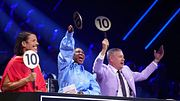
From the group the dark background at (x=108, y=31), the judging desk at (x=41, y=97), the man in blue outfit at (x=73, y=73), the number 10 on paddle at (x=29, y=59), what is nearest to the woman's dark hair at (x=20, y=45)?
the number 10 on paddle at (x=29, y=59)

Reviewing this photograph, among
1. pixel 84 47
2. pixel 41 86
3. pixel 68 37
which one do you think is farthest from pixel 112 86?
pixel 41 86

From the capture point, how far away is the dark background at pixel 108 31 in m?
4.31

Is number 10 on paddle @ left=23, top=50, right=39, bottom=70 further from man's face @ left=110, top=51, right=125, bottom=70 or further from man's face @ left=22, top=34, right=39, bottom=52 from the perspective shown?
man's face @ left=110, top=51, right=125, bottom=70

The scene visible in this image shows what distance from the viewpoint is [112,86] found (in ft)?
12.2

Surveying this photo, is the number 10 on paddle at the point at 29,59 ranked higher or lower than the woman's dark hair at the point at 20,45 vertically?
lower

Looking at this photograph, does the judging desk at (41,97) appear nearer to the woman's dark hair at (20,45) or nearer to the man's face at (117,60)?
the woman's dark hair at (20,45)

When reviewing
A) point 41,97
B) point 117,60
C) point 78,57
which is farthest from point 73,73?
point 41,97

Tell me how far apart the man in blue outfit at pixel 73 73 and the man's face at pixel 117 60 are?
29 cm

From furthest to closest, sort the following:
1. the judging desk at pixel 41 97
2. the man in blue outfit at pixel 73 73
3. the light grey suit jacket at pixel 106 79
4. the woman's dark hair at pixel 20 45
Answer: the light grey suit jacket at pixel 106 79, the man in blue outfit at pixel 73 73, the woman's dark hair at pixel 20 45, the judging desk at pixel 41 97

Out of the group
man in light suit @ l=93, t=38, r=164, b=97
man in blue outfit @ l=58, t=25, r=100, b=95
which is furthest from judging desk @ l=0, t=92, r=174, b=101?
man in light suit @ l=93, t=38, r=164, b=97

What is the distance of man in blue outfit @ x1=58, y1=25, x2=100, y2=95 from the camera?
358 centimetres

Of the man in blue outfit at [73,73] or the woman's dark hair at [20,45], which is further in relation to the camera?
the man in blue outfit at [73,73]

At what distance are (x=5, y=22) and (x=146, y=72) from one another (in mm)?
1592

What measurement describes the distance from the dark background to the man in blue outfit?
1.86 feet
